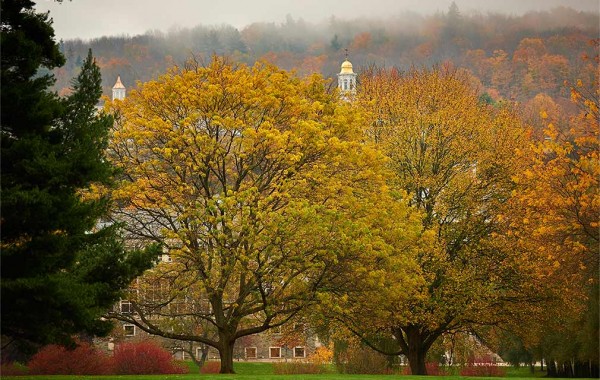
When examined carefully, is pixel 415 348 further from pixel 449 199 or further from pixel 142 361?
pixel 142 361

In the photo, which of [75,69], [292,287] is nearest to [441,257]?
[292,287]

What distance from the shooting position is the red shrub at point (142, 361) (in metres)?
45.2

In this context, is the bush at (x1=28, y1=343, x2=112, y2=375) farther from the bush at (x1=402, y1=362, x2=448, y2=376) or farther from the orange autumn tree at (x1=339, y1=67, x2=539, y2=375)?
the bush at (x1=402, y1=362, x2=448, y2=376)

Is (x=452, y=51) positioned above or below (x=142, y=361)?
above

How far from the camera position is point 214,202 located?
26.6 metres

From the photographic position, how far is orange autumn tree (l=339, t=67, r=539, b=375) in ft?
109

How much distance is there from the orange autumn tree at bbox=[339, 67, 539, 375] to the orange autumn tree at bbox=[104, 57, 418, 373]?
381 centimetres

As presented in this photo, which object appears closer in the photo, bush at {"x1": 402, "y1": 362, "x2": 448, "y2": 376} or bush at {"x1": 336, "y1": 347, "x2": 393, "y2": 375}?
bush at {"x1": 336, "y1": 347, "x2": 393, "y2": 375}

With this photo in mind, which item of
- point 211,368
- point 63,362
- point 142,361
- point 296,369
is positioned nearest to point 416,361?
point 296,369

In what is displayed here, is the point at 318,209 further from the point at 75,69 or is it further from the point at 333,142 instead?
the point at 75,69

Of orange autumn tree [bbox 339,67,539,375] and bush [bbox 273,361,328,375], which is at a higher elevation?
orange autumn tree [bbox 339,67,539,375]

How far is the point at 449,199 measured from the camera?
115 ft

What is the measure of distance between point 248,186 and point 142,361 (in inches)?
802

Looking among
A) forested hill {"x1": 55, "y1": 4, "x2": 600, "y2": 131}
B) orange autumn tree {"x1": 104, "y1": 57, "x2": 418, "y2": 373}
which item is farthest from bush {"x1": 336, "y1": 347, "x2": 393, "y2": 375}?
forested hill {"x1": 55, "y1": 4, "x2": 600, "y2": 131}
